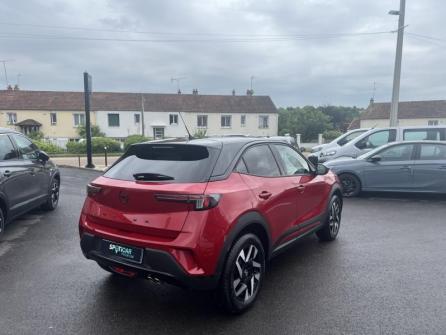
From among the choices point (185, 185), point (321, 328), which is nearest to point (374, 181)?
point (321, 328)

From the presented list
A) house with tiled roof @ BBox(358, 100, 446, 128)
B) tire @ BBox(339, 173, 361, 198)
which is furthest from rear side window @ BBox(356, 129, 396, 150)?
house with tiled roof @ BBox(358, 100, 446, 128)

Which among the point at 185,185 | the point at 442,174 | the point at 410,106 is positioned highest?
the point at 410,106

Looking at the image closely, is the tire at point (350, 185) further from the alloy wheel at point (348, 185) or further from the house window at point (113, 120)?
the house window at point (113, 120)

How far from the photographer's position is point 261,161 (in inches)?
155

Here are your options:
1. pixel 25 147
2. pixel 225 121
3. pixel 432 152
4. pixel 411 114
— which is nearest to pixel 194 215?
pixel 25 147

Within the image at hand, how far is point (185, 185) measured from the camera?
10.2 feet

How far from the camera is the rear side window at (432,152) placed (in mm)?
8375

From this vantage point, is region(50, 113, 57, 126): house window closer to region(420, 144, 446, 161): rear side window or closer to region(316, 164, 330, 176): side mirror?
region(420, 144, 446, 161): rear side window

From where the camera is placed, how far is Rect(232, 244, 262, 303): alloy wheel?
3.34 meters

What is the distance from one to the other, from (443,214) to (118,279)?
6364 millimetres

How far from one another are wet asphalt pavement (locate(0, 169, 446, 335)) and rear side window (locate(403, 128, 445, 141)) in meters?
5.81

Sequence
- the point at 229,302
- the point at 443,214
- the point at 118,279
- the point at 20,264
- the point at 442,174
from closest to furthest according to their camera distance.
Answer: the point at 229,302
the point at 118,279
the point at 20,264
the point at 443,214
the point at 442,174

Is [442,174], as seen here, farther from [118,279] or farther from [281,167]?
[118,279]

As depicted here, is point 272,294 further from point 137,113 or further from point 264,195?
point 137,113
